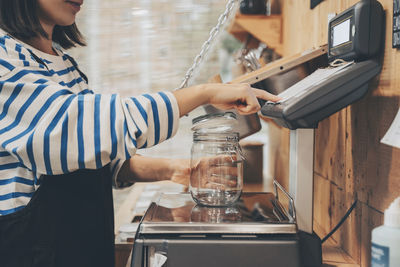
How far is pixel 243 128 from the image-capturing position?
158cm

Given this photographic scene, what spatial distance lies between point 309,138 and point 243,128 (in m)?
0.60

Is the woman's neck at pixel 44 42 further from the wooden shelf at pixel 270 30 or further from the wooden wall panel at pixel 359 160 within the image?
the wooden shelf at pixel 270 30

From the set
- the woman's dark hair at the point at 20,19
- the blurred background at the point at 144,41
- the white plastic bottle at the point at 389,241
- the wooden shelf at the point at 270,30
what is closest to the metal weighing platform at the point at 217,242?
the white plastic bottle at the point at 389,241

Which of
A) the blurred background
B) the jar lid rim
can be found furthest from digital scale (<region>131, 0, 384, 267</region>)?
the blurred background

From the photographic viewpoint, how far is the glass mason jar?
1.05 m

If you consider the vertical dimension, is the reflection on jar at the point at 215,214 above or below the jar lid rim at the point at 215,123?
below

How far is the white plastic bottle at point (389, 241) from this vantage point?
675 mm

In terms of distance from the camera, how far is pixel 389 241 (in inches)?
26.7

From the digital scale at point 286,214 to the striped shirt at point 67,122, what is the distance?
0.60ft

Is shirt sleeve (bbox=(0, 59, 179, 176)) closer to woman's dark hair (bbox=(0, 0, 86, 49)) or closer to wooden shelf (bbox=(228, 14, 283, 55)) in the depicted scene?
woman's dark hair (bbox=(0, 0, 86, 49))

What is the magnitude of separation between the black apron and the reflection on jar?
25cm

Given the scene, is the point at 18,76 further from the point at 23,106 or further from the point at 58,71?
the point at 58,71

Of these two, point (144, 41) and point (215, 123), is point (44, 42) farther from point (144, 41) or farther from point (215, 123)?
point (144, 41)

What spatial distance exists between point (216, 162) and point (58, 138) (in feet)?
1.38
